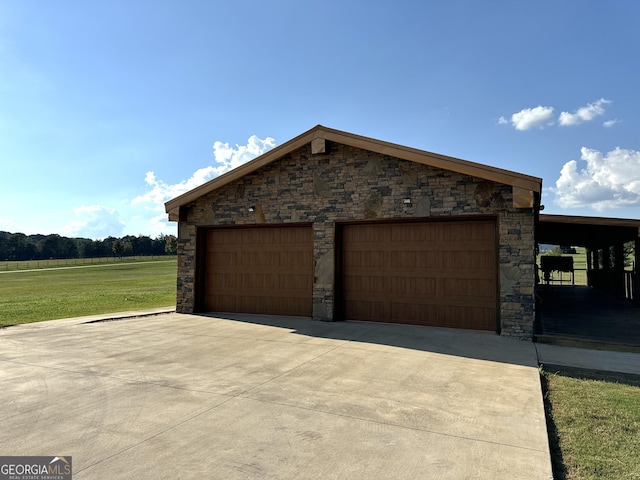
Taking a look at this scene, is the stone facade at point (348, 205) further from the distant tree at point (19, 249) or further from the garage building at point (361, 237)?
the distant tree at point (19, 249)

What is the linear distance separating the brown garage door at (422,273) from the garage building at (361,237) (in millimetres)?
26

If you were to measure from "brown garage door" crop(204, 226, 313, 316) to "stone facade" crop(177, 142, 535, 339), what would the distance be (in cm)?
47

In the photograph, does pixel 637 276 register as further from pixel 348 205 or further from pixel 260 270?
pixel 260 270

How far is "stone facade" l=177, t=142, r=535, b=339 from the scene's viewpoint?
29.7 ft

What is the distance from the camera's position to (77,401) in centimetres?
479

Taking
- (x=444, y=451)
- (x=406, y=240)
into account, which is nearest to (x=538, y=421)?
(x=444, y=451)

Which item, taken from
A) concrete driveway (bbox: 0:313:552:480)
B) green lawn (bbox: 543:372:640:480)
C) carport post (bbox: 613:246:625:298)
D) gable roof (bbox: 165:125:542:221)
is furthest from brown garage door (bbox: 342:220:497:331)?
carport post (bbox: 613:246:625:298)

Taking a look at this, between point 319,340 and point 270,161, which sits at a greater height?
point 270,161

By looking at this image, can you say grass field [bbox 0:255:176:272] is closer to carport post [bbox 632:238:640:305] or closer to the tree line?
the tree line

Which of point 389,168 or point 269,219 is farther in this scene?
point 269,219

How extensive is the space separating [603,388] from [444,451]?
336 centimetres

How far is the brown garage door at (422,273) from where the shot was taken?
31.9 feet

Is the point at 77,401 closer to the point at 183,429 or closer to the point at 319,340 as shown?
the point at 183,429
